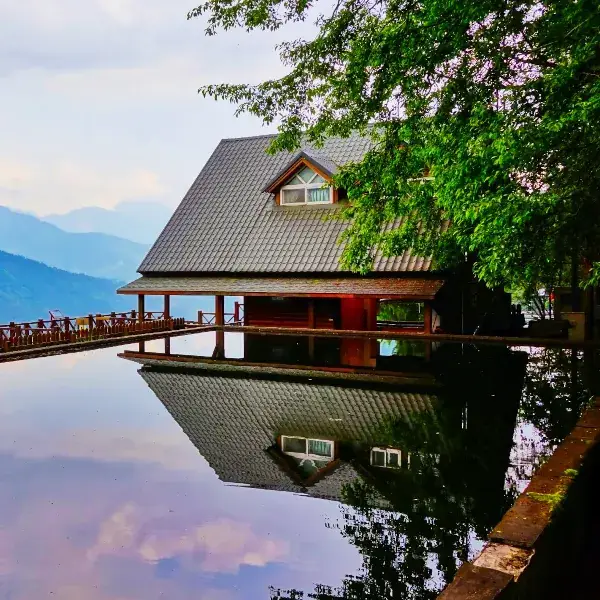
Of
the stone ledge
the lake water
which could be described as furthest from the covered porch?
the stone ledge

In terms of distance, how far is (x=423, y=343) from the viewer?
20.8 meters

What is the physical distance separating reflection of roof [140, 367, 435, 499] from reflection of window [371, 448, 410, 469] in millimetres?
378

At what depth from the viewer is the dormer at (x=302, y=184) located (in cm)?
2477

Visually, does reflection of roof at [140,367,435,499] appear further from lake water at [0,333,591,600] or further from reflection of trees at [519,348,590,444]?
reflection of trees at [519,348,590,444]

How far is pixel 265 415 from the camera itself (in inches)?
404

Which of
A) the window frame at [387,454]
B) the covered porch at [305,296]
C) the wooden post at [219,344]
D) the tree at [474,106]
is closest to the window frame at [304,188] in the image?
the covered porch at [305,296]

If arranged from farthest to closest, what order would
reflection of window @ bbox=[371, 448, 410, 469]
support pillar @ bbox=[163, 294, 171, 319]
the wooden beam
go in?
support pillar @ bbox=[163, 294, 171, 319] < the wooden beam < reflection of window @ bbox=[371, 448, 410, 469]

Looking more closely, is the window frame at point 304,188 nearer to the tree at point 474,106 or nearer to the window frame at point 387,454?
the tree at point 474,106

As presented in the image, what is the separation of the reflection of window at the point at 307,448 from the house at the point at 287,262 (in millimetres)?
11807

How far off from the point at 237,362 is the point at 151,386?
3.47 m

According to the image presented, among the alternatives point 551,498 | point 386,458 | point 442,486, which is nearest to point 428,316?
point 386,458

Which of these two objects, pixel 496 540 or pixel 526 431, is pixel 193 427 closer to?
pixel 526 431

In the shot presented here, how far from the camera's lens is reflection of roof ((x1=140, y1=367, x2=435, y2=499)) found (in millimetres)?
7516

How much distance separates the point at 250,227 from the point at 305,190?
2.85 m
